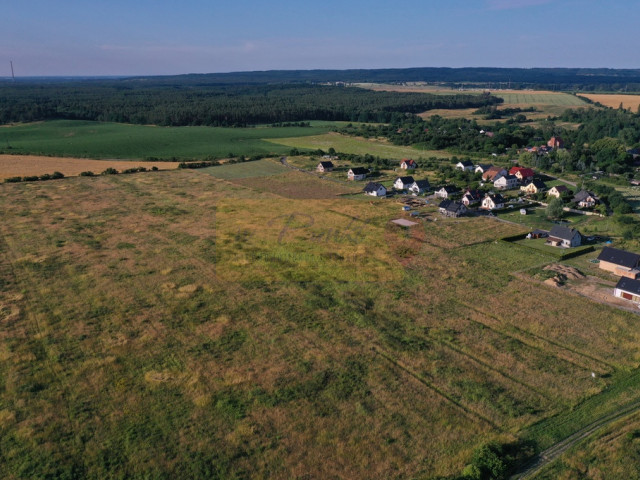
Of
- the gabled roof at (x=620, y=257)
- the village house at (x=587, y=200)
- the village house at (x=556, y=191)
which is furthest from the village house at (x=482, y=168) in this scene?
the gabled roof at (x=620, y=257)

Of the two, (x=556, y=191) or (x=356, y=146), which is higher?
(x=356, y=146)

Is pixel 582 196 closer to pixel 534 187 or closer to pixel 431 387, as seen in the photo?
pixel 534 187

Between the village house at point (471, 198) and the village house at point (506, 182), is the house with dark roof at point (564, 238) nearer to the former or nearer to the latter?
the village house at point (471, 198)

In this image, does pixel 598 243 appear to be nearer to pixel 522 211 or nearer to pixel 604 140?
pixel 522 211

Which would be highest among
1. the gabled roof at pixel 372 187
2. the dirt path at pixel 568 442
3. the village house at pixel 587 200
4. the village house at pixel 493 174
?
the village house at pixel 493 174

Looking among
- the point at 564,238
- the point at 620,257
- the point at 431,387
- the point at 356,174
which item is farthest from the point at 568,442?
the point at 356,174
